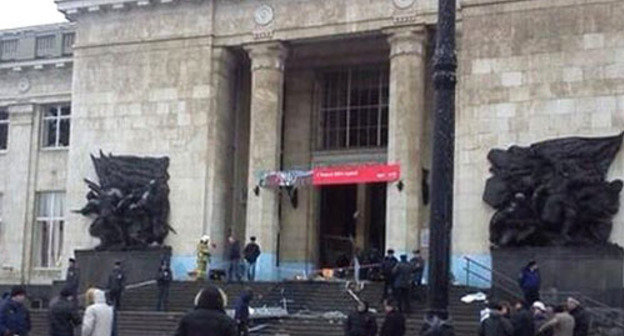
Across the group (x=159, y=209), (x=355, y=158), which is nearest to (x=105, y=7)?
(x=159, y=209)

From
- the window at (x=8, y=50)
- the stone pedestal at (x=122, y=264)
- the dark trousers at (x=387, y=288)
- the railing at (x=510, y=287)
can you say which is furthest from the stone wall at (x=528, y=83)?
the window at (x=8, y=50)

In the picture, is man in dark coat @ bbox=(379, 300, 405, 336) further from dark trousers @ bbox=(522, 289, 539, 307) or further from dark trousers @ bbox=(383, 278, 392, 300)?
dark trousers @ bbox=(383, 278, 392, 300)

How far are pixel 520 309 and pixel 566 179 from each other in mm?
12066

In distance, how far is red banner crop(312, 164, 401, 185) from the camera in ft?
99.7

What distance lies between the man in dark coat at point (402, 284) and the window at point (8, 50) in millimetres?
20713

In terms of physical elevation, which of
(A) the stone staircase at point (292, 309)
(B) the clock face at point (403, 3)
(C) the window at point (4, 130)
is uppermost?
(B) the clock face at point (403, 3)

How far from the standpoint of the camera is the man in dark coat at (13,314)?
14.8 metres

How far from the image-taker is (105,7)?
35.2 m

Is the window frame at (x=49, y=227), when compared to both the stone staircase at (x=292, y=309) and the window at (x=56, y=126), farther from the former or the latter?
the stone staircase at (x=292, y=309)

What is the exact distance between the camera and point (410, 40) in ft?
101

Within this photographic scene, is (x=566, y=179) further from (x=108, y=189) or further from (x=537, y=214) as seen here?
(x=108, y=189)

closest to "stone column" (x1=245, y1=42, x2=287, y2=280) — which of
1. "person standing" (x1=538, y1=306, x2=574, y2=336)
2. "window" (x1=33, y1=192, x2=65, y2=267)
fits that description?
"window" (x1=33, y1=192, x2=65, y2=267)

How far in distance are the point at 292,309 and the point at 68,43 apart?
15937 millimetres

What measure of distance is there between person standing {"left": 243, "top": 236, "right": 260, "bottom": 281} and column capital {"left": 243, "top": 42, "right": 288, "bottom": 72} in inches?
196
